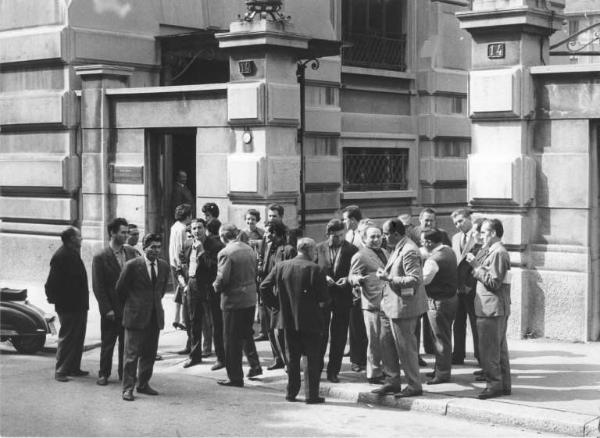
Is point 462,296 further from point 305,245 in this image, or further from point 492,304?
point 305,245

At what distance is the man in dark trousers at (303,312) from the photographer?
11000mm

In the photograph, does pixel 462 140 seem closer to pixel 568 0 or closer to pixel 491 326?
pixel 491 326

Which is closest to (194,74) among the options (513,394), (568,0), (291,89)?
(291,89)

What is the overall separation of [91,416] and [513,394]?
4225mm

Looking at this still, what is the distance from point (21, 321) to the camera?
44.4ft

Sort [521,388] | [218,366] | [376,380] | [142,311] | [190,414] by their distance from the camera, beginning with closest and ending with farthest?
[190,414]
[142,311]
[521,388]
[376,380]
[218,366]

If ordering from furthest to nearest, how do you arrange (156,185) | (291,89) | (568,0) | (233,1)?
(568,0) → (233,1) → (156,185) → (291,89)

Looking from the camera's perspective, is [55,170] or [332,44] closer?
[332,44]

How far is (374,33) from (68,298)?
11.3 meters

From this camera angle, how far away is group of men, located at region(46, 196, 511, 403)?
36.0 feet

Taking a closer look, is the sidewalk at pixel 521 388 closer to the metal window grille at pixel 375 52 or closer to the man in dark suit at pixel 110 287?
the man in dark suit at pixel 110 287

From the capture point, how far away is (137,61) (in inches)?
747

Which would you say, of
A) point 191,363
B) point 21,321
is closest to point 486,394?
point 191,363

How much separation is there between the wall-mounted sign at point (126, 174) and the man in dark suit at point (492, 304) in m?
7.99
